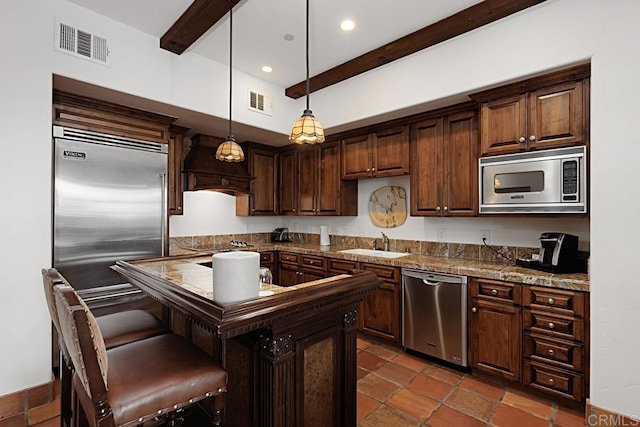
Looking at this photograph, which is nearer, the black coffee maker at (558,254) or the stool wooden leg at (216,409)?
the stool wooden leg at (216,409)

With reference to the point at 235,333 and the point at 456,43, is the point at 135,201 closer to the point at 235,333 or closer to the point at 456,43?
the point at 235,333

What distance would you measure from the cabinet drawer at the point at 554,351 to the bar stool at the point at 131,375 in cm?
228

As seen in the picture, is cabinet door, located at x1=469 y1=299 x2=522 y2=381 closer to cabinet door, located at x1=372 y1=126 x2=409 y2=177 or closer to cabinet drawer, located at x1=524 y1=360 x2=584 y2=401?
cabinet drawer, located at x1=524 y1=360 x2=584 y2=401

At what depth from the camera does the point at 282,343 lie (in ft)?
4.55

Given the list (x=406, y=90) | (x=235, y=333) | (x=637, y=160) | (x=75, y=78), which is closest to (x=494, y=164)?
(x=637, y=160)

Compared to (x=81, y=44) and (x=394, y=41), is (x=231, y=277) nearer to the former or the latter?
(x=81, y=44)

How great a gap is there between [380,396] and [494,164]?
2126 mm

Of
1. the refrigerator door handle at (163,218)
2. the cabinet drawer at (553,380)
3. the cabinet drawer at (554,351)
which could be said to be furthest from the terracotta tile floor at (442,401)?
the refrigerator door handle at (163,218)

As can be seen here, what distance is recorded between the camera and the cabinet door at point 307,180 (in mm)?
4554

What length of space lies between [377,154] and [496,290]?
6.34 feet

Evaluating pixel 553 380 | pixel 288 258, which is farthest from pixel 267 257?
pixel 553 380

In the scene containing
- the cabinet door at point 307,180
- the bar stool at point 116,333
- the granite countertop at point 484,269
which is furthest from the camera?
the cabinet door at point 307,180

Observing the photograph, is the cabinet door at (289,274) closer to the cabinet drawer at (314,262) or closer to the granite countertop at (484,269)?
the cabinet drawer at (314,262)

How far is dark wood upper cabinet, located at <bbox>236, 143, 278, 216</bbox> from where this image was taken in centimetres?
475
